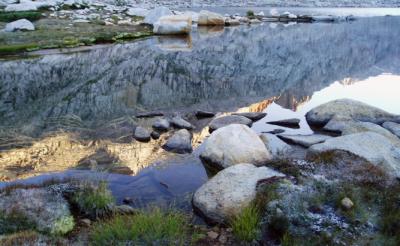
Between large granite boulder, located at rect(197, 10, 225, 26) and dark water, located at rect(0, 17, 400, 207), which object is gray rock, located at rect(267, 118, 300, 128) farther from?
large granite boulder, located at rect(197, 10, 225, 26)

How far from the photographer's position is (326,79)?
2514cm

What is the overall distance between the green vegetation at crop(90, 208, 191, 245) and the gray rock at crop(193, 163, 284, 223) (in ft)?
4.10

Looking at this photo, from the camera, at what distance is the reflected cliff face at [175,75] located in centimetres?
1792

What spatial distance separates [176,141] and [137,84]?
28.9 ft

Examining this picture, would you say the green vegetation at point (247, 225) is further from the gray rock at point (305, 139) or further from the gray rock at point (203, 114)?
the gray rock at point (203, 114)

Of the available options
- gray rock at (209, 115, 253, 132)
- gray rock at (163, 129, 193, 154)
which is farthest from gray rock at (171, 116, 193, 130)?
gray rock at (163, 129, 193, 154)

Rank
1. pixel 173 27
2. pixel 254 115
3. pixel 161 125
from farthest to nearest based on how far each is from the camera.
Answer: pixel 173 27
pixel 254 115
pixel 161 125

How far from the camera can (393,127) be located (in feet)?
46.0

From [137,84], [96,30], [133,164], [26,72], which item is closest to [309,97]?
[137,84]

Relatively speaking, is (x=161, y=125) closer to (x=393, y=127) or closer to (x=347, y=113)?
(x=347, y=113)

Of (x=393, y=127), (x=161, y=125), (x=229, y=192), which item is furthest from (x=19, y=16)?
(x=229, y=192)

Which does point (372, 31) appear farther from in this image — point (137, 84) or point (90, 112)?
point (90, 112)

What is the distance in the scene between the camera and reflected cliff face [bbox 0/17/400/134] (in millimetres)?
17922

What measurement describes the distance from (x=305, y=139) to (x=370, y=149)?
10.9ft
